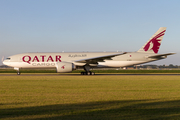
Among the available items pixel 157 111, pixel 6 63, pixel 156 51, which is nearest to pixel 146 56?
pixel 156 51

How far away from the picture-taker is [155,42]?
109 ft

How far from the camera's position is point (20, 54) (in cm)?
3300

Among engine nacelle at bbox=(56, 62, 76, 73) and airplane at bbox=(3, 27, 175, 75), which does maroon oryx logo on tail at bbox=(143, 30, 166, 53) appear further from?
engine nacelle at bbox=(56, 62, 76, 73)

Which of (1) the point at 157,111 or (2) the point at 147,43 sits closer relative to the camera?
(1) the point at 157,111

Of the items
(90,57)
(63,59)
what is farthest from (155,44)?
(63,59)

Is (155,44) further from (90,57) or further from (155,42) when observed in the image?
(90,57)

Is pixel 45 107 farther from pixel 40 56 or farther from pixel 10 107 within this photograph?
pixel 40 56

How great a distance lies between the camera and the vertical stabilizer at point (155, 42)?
1302 inches

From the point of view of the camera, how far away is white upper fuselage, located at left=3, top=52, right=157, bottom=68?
103ft

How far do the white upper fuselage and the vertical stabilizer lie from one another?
49.1 inches

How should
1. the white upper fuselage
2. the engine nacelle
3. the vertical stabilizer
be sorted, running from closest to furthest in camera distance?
the engine nacelle
the white upper fuselage
the vertical stabilizer

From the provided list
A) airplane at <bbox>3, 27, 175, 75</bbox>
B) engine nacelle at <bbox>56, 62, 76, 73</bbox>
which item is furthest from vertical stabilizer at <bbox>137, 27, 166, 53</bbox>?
engine nacelle at <bbox>56, 62, 76, 73</bbox>

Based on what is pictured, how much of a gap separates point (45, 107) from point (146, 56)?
26.9 metres

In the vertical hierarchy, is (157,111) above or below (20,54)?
below
